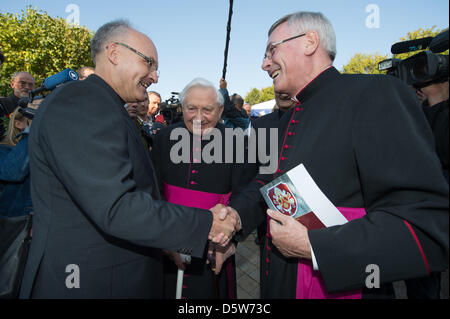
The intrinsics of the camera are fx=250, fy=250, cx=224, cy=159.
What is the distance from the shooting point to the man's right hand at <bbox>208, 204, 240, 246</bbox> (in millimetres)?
1947

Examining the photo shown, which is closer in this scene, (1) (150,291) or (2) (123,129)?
(2) (123,129)

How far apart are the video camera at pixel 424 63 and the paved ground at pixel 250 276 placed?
3.38 meters

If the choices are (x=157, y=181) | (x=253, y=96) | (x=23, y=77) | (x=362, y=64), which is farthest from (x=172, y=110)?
(x=253, y=96)

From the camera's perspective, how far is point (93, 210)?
1284 millimetres

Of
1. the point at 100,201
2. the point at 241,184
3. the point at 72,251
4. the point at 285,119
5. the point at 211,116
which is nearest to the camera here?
the point at 100,201

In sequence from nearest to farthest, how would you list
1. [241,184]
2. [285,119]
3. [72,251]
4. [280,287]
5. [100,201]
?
[100,201]
[72,251]
[280,287]
[285,119]
[241,184]

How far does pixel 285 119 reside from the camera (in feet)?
7.54

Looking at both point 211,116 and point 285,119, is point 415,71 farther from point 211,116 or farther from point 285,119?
point 211,116

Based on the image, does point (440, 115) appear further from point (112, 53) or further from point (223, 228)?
point (112, 53)

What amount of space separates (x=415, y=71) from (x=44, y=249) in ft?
7.69

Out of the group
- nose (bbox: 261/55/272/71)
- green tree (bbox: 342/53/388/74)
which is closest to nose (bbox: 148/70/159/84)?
nose (bbox: 261/55/272/71)

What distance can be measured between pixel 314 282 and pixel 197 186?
1700 mm

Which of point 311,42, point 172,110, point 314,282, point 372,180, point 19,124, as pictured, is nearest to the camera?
point 372,180
